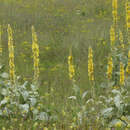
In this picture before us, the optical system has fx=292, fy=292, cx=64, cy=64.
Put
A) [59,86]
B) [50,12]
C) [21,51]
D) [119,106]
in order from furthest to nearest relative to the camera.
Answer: [50,12] < [21,51] < [59,86] < [119,106]

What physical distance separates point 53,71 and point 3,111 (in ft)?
9.12

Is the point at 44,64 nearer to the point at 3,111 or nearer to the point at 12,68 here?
the point at 3,111

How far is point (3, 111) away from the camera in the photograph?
4113mm

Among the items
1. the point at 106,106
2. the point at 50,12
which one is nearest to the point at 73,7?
the point at 50,12

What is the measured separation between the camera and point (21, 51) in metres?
7.88

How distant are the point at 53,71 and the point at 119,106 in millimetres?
3044

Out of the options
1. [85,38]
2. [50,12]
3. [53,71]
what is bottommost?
[53,71]

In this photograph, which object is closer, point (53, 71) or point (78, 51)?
point (53, 71)

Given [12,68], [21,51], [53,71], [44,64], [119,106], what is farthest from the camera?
[21,51]

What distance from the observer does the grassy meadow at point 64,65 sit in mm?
3716

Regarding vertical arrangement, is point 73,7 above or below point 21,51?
above

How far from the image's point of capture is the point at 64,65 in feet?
17.5

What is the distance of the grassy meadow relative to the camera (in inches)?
146

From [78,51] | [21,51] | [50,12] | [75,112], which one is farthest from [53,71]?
[50,12]
